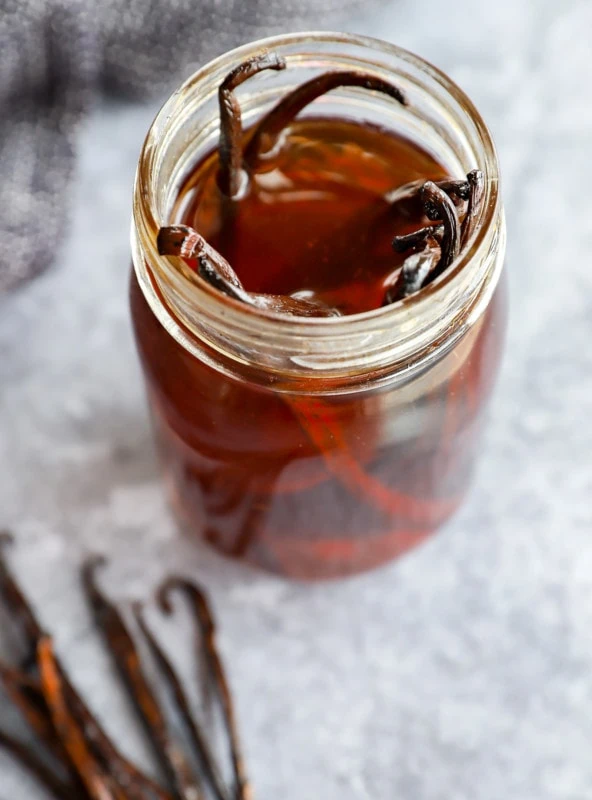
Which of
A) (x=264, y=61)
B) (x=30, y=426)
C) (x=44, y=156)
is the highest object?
(x=264, y=61)

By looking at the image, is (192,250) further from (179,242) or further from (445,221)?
(445,221)

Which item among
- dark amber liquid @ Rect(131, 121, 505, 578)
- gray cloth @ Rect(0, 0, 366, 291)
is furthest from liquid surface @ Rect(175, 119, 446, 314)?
gray cloth @ Rect(0, 0, 366, 291)

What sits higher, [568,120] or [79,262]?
[568,120]

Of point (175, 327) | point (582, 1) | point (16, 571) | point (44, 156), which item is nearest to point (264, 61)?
point (175, 327)

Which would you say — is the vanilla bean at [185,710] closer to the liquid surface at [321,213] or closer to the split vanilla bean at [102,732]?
the split vanilla bean at [102,732]

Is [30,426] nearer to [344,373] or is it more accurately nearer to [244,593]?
[244,593]

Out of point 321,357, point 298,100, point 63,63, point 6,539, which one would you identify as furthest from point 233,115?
point 6,539

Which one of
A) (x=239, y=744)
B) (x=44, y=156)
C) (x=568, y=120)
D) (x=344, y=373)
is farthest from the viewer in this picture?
(x=568, y=120)
